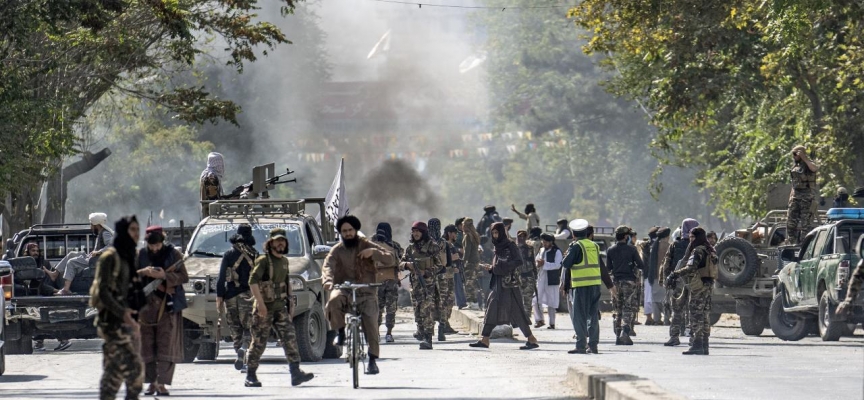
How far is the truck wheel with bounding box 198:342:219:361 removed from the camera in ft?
70.2

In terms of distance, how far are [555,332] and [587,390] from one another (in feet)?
44.1

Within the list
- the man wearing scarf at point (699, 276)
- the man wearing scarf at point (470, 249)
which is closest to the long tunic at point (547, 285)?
the man wearing scarf at point (470, 249)

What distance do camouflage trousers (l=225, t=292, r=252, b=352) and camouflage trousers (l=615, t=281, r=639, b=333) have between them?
6726 millimetres

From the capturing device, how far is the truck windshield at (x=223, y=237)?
68.7 feet

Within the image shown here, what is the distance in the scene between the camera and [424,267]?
23.1 m

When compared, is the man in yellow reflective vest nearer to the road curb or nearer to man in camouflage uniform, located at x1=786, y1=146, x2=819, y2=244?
the road curb

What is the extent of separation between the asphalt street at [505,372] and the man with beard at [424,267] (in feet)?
1.55

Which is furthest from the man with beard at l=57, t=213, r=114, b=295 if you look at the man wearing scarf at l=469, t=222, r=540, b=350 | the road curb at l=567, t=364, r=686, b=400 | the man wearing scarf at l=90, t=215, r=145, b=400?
the man wearing scarf at l=90, t=215, r=145, b=400

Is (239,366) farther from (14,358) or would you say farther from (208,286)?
(14,358)

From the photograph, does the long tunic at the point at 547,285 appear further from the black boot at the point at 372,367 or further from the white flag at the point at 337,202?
the black boot at the point at 372,367

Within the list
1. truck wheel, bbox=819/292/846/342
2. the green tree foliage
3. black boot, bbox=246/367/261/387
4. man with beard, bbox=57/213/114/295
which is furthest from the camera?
the green tree foliage

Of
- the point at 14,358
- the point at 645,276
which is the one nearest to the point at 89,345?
the point at 14,358

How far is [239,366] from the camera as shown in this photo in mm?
18844

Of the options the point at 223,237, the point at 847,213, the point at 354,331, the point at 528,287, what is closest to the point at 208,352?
the point at 223,237
